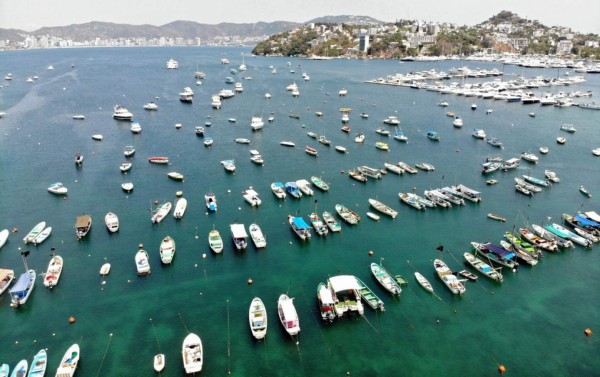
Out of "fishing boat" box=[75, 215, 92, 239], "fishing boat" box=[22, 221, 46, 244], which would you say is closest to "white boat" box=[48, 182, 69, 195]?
"fishing boat" box=[22, 221, 46, 244]

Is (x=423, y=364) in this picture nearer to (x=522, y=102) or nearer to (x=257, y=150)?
(x=257, y=150)

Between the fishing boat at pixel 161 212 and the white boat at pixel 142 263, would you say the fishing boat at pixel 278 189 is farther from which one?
the white boat at pixel 142 263

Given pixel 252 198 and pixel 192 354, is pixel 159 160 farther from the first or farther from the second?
pixel 192 354

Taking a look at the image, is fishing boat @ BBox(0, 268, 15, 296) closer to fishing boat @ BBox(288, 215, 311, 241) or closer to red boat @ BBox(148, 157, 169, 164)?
fishing boat @ BBox(288, 215, 311, 241)

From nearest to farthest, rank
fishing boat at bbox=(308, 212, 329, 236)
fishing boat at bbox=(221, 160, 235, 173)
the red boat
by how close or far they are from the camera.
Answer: fishing boat at bbox=(308, 212, 329, 236)
fishing boat at bbox=(221, 160, 235, 173)
the red boat

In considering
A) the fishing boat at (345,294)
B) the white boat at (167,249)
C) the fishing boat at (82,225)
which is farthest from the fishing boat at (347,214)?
the fishing boat at (82,225)

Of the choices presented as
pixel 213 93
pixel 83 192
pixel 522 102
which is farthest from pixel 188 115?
pixel 522 102
